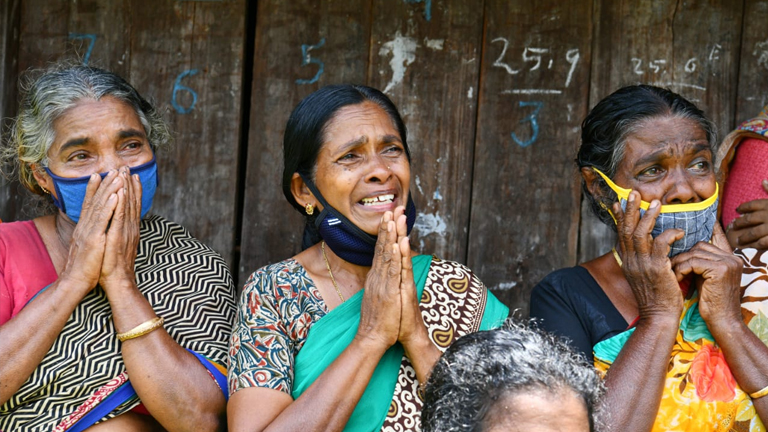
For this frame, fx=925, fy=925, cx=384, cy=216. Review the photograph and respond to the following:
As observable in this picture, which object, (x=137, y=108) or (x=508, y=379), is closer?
(x=508, y=379)

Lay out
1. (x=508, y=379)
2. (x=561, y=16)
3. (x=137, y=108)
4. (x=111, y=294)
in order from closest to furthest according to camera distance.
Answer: (x=508, y=379)
(x=111, y=294)
(x=137, y=108)
(x=561, y=16)

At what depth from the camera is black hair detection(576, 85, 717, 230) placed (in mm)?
3027

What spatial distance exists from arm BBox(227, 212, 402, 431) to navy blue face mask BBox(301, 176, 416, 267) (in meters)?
0.16

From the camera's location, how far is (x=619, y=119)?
3.05m

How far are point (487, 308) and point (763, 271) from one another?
0.92m

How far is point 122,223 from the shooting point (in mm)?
2924

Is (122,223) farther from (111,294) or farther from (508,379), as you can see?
(508,379)

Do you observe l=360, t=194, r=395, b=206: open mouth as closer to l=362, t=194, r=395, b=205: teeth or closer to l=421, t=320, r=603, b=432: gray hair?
l=362, t=194, r=395, b=205: teeth

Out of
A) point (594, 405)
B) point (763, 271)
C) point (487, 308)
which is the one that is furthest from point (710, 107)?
point (594, 405)

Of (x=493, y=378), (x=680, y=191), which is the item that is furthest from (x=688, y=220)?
(x=493, y=378)

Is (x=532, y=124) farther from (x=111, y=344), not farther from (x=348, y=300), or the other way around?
(x=111, y=344)

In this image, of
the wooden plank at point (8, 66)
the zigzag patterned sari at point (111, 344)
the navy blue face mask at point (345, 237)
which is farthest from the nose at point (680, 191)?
the wooden plank at point (8, 66)

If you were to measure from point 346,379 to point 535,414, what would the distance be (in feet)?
3.30

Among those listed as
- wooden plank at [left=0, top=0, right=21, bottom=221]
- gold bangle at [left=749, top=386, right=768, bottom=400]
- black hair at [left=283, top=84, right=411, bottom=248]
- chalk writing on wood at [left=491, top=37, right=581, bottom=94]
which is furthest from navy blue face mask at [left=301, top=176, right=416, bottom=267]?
wooden plank at [left=0, top=0, right=21, bottom=221]
